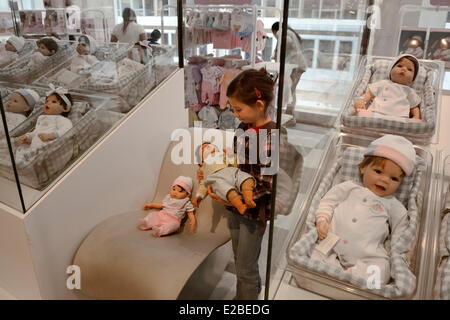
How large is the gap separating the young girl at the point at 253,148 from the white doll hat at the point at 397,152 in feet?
1.35

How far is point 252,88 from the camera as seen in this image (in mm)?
1416

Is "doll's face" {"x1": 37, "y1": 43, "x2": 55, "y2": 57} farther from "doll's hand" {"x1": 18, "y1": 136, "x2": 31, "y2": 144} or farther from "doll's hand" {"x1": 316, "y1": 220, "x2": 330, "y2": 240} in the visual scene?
"doll's hand" {"x1": 316, "y1": 220, "x2": 330, "y2": 240}

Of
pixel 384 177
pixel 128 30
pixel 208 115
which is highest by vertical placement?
pixel 128 30

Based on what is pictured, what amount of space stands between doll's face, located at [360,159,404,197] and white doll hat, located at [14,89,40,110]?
1.73 metres

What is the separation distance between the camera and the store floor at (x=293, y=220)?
42.3 inches

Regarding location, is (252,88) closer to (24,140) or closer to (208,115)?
(24,140)

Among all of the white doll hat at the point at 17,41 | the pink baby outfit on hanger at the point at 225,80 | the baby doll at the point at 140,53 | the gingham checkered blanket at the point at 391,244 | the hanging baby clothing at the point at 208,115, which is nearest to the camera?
the gingham checkered blanket at the point at 391,244

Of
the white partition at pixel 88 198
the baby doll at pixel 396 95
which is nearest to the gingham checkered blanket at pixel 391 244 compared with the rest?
the baby doll at pixel 396 95

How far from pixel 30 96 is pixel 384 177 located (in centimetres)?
182

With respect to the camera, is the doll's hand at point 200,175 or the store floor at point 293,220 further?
the doll's hand at point 200,175

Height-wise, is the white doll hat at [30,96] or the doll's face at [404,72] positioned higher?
the doll's face at [404,72]

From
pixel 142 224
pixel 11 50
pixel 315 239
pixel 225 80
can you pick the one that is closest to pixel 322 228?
A: pixel 315 239

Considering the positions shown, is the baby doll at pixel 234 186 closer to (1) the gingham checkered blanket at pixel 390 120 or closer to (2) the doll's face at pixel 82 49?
(1) the gingham checkered blanket at pixel 390 120
